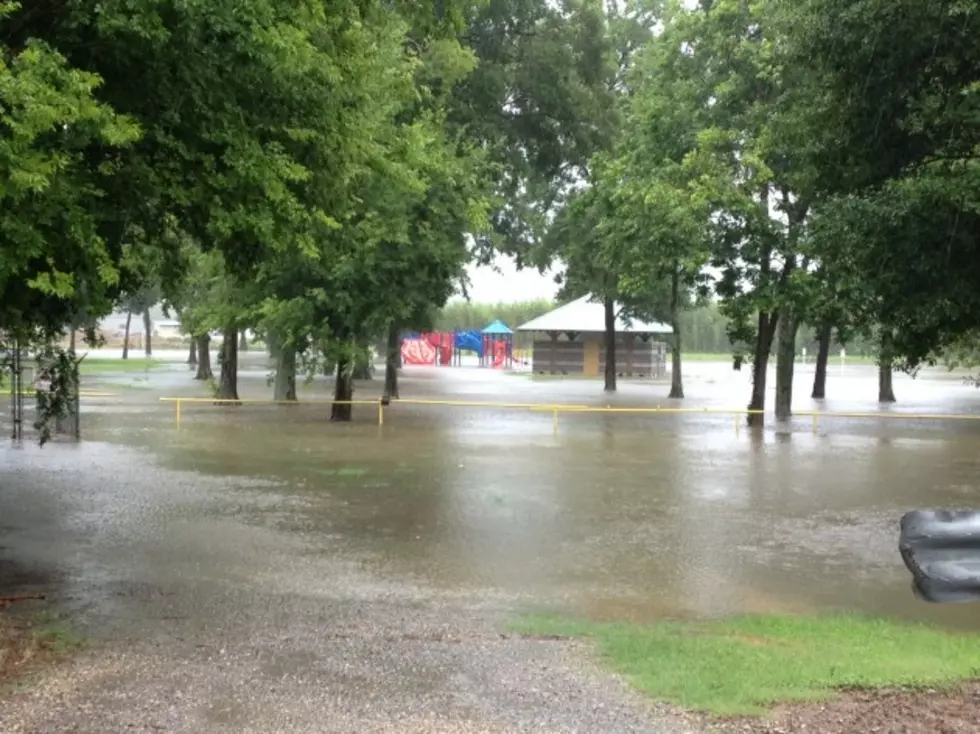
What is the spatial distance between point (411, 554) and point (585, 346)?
4272 centimetres

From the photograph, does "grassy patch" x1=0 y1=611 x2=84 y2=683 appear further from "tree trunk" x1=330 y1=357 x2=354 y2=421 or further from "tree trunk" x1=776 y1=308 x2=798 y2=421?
"tree trunk" x1=776 y1=308 x2=798 y2=421

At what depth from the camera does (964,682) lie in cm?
500

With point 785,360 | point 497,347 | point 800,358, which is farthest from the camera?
point 800,358

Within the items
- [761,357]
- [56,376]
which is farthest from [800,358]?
[56,376]

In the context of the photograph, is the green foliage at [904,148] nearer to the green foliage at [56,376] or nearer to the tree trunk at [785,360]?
the green foliage at [56,376]

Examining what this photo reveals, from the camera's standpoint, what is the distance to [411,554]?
8.95m

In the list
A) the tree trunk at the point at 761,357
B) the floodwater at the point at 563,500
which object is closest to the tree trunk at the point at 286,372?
the floodwater at the point at 563,500

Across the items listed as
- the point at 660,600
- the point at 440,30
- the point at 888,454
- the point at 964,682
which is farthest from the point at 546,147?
the point at 964,682

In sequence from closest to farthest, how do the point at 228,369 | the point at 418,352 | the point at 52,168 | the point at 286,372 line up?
the point at 52,168 → the point at 286,372 → the point at 228,369 → the point at 418,352

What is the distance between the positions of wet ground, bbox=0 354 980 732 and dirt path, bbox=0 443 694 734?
0.08 ft

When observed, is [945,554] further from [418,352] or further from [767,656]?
[418,352]

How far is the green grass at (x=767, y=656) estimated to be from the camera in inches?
192

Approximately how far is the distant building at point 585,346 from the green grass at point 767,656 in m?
41.7

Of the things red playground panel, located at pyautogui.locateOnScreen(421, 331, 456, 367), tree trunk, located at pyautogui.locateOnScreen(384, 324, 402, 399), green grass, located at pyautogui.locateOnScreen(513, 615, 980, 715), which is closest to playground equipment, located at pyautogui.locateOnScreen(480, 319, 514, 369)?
red playground panel, located at pyautogui.locateOnScreen(421, 331, 456, 367)
